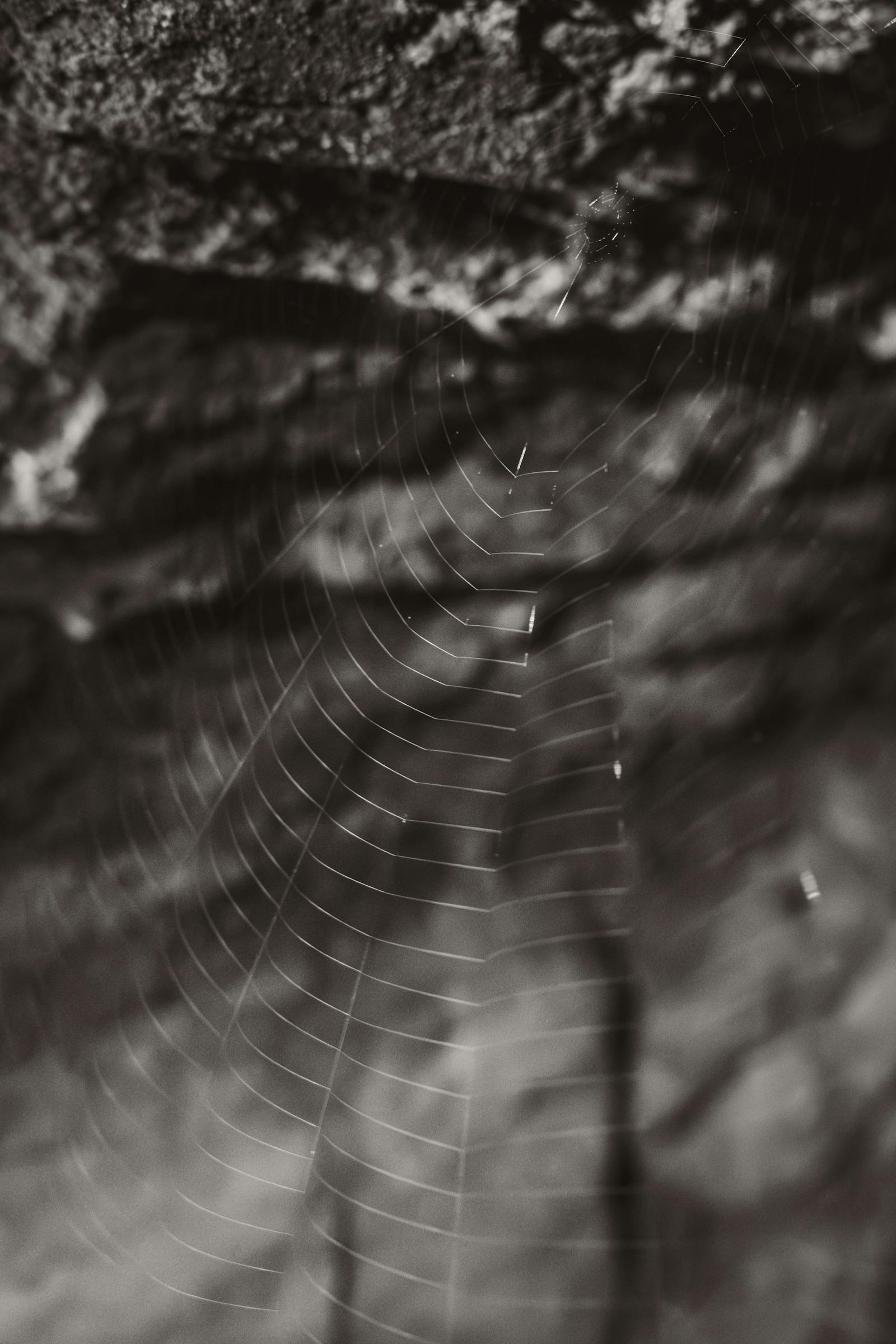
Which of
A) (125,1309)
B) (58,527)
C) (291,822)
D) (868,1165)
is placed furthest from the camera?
(58,527)

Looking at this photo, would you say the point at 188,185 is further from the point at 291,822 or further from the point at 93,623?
the point at 291,822

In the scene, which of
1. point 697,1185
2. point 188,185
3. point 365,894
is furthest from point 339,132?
point 697,1185

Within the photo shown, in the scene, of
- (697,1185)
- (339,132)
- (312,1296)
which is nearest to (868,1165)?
(697,1185)

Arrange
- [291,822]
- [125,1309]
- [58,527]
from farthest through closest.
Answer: [58,527]
[291,822]
[125,1309]

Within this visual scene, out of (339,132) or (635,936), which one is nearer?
(635,936)

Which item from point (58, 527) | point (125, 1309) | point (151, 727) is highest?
point (58, 527)

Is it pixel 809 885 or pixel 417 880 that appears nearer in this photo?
pixel 809 885

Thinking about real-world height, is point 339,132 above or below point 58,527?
above
